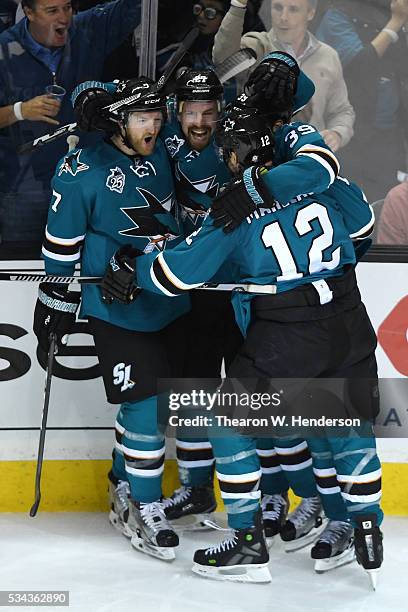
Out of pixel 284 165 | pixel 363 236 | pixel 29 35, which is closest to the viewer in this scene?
pixel 284 165

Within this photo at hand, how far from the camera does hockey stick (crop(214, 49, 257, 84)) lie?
11.6 feet

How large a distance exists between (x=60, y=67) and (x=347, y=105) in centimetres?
91

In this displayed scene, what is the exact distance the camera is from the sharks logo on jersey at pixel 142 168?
3.24m

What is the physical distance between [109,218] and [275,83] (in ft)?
1.94

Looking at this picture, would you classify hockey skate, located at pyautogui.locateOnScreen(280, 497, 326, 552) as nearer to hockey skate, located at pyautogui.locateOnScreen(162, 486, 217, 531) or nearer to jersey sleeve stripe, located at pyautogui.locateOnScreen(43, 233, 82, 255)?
hockey skate, located at pyautogui.locateOnScreen(162, 486, 217, 531)

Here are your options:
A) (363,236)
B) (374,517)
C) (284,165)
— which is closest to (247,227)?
(284,165)

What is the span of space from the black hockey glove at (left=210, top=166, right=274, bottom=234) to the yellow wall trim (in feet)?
3.60

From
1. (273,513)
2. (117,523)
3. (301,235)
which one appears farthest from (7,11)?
(273,513)

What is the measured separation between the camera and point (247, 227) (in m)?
2.92

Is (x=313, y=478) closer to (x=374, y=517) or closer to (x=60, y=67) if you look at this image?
(x=374, y=517)

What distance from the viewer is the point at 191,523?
3514 mm

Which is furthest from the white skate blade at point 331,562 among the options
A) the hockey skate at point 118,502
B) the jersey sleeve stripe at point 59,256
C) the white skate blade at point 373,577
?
the jersey sleeve stripe at point 59,256

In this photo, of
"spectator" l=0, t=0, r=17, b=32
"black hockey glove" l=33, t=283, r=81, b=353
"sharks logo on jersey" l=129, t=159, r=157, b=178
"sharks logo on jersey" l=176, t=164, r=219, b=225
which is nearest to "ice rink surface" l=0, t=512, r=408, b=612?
"black hockey glove" l=33, t=283, r=81, b=353

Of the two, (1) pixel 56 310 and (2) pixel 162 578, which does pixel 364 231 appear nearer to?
(1) pixel 56 310
